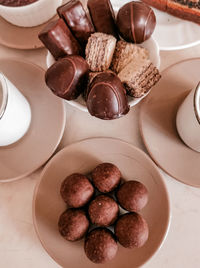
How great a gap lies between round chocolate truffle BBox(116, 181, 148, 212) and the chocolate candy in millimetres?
409

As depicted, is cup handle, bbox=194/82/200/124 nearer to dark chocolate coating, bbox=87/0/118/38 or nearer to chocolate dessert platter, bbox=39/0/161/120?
chocolate dessert platter, bbox=39/0/161/120

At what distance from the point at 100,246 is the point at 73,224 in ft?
0.29

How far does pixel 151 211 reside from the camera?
0.75 meters

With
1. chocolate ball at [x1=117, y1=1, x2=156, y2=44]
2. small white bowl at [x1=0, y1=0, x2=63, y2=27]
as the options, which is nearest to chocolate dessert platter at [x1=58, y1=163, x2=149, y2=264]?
chocolate ball at [x1=117, y1=1, x2=156, y2=44]

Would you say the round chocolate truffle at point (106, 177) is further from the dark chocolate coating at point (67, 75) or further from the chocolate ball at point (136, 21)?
the chocolate ball at point (136, 21)

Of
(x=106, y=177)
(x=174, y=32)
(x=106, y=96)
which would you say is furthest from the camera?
(x=174, y=32)

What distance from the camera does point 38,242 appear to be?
0.78 meters

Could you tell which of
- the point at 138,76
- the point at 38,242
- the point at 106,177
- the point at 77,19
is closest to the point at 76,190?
the point at 106,177

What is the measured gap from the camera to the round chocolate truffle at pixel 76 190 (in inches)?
27.5

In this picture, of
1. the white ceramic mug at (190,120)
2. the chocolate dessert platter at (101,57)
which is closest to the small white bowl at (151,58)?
the chocolate dessert platter at (101,57)

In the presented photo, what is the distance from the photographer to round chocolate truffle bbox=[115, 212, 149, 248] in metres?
0.67

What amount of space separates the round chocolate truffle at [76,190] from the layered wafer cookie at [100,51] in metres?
0.30

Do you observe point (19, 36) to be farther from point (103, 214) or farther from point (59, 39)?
point (103, 214)

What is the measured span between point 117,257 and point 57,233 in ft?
0.58
